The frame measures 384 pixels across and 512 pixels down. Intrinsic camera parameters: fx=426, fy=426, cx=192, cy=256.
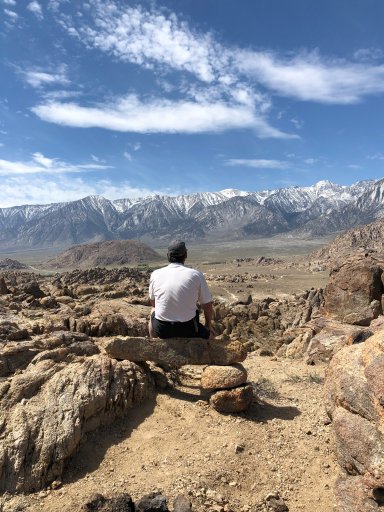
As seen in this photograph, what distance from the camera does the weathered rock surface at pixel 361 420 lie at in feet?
17.7

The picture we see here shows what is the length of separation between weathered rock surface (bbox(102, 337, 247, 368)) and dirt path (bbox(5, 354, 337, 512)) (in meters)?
0.76

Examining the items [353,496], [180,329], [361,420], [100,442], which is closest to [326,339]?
[180,329]

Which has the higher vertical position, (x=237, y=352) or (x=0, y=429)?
(x=237, y=352)

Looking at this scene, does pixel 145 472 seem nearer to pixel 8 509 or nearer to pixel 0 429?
pixel 8 509

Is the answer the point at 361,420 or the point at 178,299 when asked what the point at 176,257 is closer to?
the point at 178,299

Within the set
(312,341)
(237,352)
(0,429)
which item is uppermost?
(237,352)

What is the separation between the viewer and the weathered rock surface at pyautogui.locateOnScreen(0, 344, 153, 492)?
6289mm

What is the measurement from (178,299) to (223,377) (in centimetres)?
171

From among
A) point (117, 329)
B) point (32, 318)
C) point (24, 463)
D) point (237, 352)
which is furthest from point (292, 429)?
point (32, 318)

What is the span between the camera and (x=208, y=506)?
573 centimetres

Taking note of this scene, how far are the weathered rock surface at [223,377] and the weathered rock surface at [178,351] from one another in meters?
0.24

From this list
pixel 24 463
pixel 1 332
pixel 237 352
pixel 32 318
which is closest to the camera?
pixel 24 463

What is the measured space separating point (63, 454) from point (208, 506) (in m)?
2.33

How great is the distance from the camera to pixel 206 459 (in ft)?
21.5
